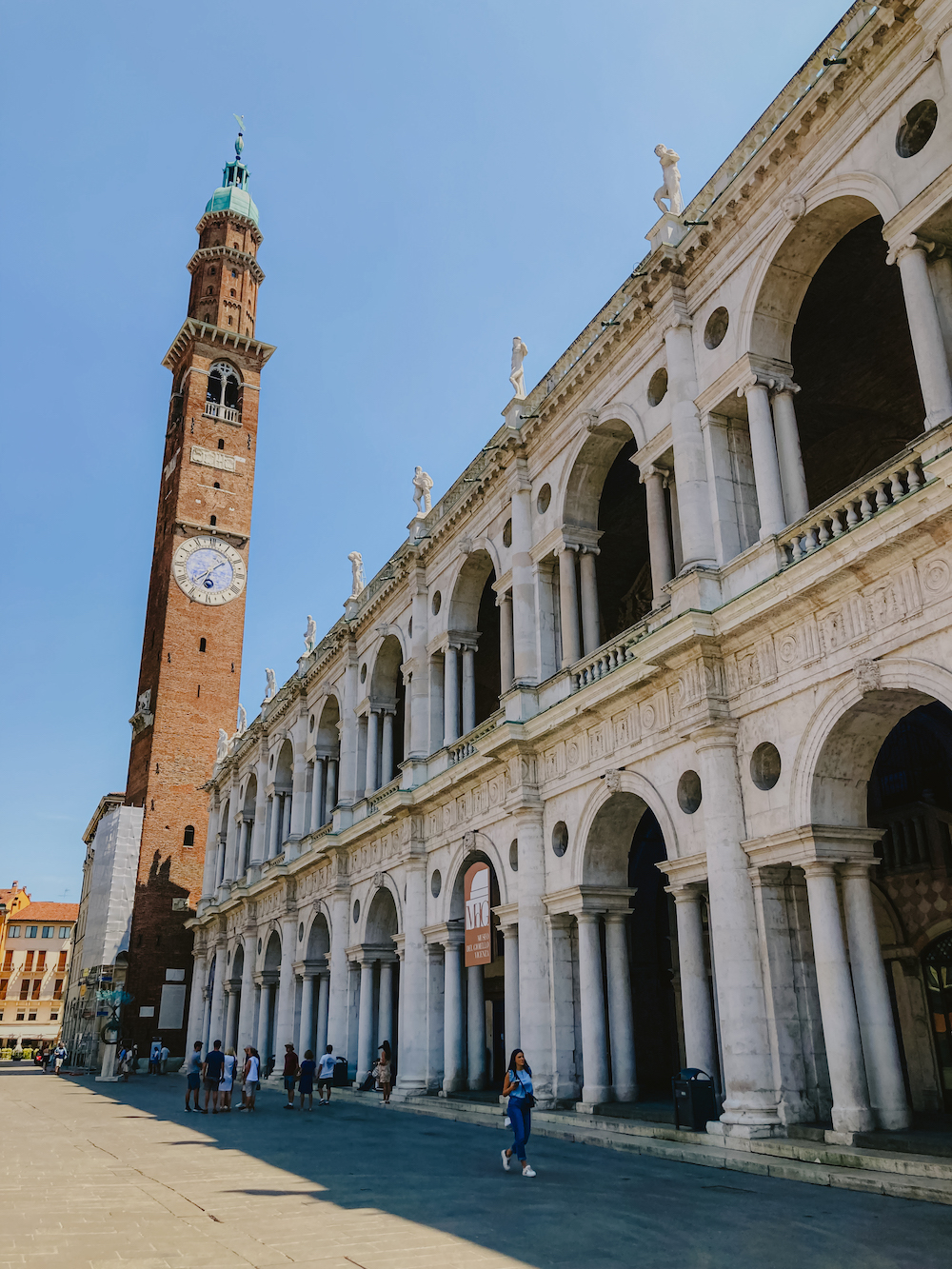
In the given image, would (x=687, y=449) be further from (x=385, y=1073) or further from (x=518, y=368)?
(x=385, y=1073)

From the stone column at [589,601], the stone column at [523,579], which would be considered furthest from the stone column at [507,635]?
the stone column at [589,601]

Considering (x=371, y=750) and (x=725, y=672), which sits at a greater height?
(x=371, y=750)

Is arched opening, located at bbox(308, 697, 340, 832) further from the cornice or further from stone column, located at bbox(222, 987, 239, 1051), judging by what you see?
the cornice

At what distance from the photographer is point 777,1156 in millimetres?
12680

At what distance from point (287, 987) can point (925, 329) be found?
29.8 m

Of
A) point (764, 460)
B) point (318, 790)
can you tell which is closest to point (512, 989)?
point (764, 460)

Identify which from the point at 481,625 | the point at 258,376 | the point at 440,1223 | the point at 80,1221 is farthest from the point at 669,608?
the point at 258,376

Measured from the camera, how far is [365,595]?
33.4 m

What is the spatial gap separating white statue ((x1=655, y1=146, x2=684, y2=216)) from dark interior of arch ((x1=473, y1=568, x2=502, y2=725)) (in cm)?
1276

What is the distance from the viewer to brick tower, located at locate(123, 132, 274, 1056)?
50.3 meters

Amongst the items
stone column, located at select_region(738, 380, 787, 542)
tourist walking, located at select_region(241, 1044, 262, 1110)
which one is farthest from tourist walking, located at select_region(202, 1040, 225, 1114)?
stone column, located at select_region(738, 380, 787, 542)

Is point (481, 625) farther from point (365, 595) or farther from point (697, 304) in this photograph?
point (697, 304)

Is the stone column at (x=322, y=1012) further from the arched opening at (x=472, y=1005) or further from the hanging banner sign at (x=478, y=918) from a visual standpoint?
the hanging banner sign at (x=478, y=918)

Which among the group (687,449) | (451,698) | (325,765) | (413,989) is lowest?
(413,989)
